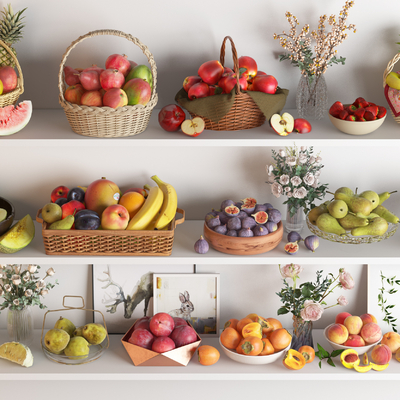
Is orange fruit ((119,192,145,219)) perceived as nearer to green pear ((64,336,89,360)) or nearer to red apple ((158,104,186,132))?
red apple ((158,104,186,132))

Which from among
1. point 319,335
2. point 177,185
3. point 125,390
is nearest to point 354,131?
point 177,185

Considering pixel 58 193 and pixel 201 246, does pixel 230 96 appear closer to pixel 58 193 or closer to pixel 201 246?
pixel 201 246

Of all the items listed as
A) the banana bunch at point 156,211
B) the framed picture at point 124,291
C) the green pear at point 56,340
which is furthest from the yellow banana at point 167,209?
the green pear at point 56,340

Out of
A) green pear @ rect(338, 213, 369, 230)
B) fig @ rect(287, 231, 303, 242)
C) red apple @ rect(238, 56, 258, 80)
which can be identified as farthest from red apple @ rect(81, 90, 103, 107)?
green pear @ rect(338, 213, 369, 230)

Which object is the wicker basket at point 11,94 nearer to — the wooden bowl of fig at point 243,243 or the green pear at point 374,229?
the wooden bowl of fig at point 243,243

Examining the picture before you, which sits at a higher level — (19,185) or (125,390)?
(19,185)

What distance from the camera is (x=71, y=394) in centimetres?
180

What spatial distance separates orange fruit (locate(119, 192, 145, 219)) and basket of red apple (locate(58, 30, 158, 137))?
8.7 inches

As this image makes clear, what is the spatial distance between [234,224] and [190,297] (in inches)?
16.9

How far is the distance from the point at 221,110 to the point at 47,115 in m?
0.62

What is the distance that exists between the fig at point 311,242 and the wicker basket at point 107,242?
1.46 feet

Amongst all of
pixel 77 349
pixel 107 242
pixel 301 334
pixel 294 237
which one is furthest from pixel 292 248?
pixel 77 349

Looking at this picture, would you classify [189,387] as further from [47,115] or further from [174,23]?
[174,23]

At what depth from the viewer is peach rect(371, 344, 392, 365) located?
5.11 feet
